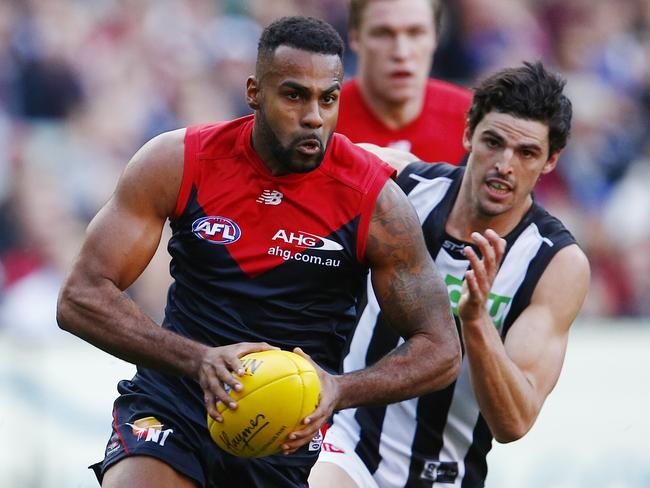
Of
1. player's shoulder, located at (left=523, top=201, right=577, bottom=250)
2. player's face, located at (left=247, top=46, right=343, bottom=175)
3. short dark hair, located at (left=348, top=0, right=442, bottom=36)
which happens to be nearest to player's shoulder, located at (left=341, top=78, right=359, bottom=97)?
short dark hair, located at (left=348, top=0, right=442, bottom=36)

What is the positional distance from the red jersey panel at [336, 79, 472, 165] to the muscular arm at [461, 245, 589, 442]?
186 cm

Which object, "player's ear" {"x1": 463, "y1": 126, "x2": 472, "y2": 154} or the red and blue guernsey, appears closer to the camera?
the red and blue guernsey

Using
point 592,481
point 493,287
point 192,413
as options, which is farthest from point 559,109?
point 592,481

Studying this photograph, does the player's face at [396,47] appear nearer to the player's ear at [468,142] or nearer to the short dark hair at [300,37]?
the player's ear at [468,142]

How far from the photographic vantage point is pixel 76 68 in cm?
1071

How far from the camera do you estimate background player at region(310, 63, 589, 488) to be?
18.3 ft

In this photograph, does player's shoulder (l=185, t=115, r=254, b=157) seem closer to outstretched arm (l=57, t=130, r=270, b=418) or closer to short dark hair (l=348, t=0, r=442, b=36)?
outstretched arm (l=57, t=130, r=270, b=418)

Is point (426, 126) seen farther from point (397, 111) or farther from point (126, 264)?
point (126, 264)

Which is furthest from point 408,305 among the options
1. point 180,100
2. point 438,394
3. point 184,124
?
point 180,100

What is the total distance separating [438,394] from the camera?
230 inches

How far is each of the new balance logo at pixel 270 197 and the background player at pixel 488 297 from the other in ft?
3.40

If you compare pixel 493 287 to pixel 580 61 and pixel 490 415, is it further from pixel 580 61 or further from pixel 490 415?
pixel 580 61

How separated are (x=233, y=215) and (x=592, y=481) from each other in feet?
14.4

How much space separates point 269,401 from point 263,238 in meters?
0.79
